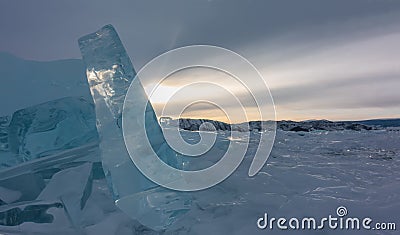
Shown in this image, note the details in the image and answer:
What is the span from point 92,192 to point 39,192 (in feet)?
1.80

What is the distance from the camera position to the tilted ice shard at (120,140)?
258 centimetres

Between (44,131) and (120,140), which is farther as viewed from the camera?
(44,131)

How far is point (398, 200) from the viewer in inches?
109

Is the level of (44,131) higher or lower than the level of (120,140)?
higher

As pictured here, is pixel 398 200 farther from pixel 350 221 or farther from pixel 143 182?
pixel 143 182

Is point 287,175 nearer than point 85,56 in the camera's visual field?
No

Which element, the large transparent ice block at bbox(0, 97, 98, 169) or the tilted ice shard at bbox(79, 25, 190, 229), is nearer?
the tilted ice shard at bbox(79, 25, 190, 229)

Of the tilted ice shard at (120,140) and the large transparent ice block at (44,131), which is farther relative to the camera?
the large transparent ice block at (44,131)

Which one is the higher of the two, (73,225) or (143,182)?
(143,182)

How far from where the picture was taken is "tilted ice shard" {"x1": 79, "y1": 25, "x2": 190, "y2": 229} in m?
2.58

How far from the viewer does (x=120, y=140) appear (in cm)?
278

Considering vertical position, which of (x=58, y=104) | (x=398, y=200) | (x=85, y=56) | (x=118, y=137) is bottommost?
(x=398, y=200)

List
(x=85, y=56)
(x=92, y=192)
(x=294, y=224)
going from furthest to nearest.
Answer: (x=85, y=56), (x=92, y=192), (x=294, y=224)

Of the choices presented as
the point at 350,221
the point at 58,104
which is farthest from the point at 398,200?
the point at 58,104
